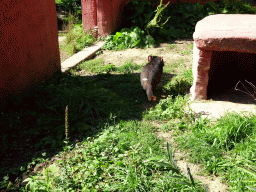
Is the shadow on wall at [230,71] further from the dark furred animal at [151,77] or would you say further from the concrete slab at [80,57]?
the concrete slab at [80,57]

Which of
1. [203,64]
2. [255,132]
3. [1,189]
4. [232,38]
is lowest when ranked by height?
[1,189]

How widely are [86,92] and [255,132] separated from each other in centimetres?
275

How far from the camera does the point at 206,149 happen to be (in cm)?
314

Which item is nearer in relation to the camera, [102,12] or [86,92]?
[86,92]

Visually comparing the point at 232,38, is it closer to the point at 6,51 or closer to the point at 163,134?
the point at 163,134

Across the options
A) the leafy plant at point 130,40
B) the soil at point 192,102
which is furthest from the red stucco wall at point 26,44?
the leafy plant at point 130,40

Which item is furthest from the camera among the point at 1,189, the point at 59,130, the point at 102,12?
the point at 102,12

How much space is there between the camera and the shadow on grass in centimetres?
328

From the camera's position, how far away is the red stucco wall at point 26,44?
4.09 metres

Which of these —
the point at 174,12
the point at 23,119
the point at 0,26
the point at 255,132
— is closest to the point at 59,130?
the point at 23,119

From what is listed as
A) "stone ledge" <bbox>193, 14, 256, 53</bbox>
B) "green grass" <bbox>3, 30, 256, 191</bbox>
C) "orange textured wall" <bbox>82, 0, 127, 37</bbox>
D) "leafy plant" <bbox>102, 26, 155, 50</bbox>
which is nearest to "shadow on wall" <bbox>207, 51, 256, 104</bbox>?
"green grass" <bbox>3, 30, 256, 191</bbox>

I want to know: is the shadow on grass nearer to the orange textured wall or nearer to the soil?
the soil

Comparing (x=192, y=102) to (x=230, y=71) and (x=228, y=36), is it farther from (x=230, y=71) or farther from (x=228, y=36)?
(x=230, y=71)

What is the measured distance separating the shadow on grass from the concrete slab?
103 centimetres
